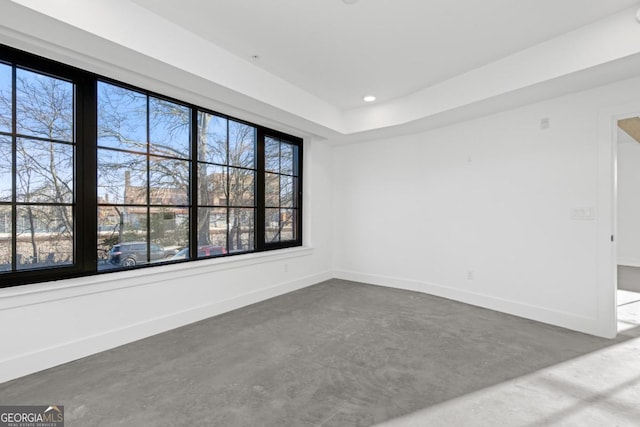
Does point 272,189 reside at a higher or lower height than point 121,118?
lower

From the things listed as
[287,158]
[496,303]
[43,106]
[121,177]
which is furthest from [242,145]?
[496,303]

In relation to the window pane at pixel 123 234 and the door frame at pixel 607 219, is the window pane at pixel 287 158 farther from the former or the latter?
Answer: the door frame at pixel 607 219

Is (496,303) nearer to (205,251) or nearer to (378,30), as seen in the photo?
(378,30)

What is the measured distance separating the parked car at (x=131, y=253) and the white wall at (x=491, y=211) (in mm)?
3248

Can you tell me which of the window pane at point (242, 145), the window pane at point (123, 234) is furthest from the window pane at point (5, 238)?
the window pane at point (242, 145)

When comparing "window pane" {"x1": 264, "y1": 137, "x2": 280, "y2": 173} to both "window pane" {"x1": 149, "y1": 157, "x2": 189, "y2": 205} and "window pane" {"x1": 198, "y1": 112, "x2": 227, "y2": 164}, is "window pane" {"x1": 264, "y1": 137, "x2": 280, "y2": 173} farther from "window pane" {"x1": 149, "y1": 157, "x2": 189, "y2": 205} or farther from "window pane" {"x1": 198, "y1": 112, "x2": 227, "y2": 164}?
"window pane" {"x1": 149, "y1": 157, "x2": 189, "y2": 205}

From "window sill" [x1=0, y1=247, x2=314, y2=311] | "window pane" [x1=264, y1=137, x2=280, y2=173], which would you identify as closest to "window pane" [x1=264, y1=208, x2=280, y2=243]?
"window sill" [x1=0, y1=247, x2=314, y2=311]

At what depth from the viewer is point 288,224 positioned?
498cm

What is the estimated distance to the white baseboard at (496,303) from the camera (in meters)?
3.08

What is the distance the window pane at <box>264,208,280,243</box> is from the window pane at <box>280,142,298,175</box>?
0.71 m

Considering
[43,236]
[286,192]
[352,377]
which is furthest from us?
[286,192]

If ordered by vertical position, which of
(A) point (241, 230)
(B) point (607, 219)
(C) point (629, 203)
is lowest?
(A) point (241, 230)

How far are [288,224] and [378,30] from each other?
3.14 metres

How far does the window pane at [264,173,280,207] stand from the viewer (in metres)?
4.53
